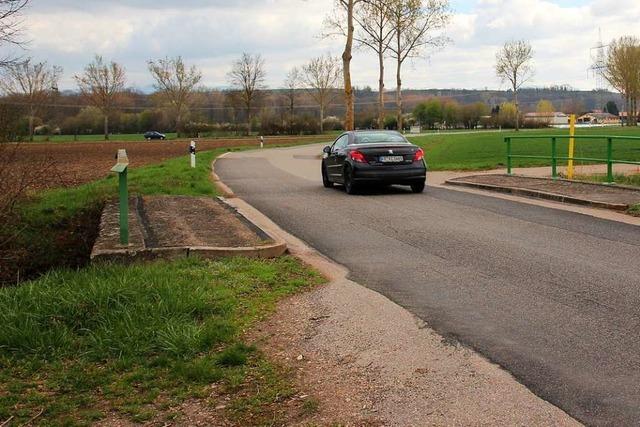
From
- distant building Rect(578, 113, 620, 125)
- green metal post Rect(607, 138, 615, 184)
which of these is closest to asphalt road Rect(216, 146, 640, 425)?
green metal post Rect(607, 138, 615, 184)

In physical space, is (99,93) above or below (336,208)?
above

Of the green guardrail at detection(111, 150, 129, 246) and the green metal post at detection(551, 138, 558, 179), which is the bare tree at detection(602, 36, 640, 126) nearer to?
the green metal post at detection(551, 138, 558, 179)

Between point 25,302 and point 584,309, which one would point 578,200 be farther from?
point 25,302

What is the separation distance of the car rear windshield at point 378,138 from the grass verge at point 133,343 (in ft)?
30.9

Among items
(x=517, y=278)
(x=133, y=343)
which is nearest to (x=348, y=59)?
(x=517, y=278)

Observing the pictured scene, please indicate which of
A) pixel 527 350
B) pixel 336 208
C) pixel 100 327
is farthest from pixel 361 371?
pixel 336 208

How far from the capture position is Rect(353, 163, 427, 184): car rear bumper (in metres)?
15.7

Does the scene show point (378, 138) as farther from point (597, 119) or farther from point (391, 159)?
point (597, 119)

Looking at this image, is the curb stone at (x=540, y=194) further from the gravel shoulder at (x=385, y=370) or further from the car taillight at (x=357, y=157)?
the gravel shoulder at (x=385, y=370)

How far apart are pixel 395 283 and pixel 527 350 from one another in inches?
91.0

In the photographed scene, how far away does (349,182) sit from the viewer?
16.1 metres

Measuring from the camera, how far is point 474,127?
122500 millimetres

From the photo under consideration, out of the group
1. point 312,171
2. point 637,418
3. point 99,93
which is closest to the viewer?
point 637,418

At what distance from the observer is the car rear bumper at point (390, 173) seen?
1565cm
